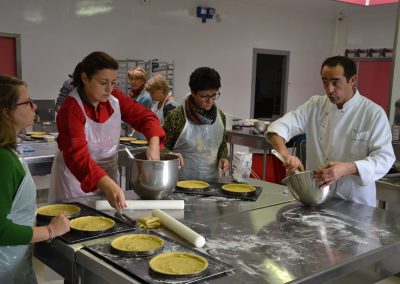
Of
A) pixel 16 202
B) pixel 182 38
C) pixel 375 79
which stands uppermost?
pixel 182 38

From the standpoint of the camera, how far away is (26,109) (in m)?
1.40

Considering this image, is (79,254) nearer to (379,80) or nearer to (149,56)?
(149,56)

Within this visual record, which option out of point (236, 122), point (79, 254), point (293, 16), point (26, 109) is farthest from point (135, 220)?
point (293, 16)

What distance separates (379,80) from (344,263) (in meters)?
7.04

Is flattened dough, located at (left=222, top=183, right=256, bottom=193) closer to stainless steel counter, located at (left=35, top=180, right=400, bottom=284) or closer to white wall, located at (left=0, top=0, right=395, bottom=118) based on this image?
stainless steel counter, located at (left=35, top=180, right=400, bottom=284)

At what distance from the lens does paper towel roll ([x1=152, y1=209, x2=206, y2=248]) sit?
132 centimetres

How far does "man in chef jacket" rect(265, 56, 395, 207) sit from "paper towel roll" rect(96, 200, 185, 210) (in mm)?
532

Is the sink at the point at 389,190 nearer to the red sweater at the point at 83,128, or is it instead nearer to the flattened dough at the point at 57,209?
the red sweater at the point at 83,128

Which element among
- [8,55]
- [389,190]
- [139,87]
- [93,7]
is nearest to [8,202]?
[389,190]

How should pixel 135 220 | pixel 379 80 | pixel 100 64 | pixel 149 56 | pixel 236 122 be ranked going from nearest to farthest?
pixel 135 220 < pixel 100 64 < pixel 236 122 < pixel 149 56 < pixel 379 80

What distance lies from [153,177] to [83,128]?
15.9 inches

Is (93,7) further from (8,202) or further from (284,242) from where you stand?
(284,242)

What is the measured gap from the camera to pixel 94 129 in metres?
1.96

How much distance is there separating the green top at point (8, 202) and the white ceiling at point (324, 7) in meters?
6.05
